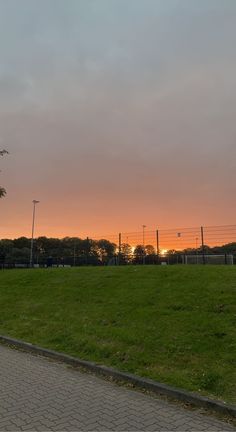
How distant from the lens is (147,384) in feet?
20.9

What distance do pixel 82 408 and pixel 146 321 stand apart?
4.16 m

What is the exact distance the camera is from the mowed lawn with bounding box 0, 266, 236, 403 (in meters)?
6.93

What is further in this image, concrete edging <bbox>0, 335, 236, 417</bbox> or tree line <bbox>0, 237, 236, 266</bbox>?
tree line <bbox>0, 237, 236, 266</bbox>

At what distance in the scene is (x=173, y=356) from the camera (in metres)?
7.43

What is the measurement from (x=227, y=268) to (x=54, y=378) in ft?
28.9

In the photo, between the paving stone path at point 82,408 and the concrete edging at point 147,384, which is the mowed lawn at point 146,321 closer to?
the concrete edging at point 147,384

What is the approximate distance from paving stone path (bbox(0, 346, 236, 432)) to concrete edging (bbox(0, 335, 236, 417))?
0.20 metres

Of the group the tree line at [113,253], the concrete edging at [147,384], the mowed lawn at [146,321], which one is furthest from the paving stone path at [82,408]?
the tree line at [113,253]

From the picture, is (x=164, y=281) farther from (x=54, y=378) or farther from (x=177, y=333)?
(x=54, y=378)

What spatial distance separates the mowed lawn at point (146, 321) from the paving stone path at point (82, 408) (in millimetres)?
623

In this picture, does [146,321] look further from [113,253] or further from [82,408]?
[113,253]

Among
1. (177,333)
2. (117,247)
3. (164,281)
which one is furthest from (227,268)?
(117,247)

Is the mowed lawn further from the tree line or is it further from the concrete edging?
the tree line

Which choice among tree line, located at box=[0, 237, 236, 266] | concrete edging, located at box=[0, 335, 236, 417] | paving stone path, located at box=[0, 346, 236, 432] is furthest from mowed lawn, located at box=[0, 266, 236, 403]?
tree line, located at box=[0, 237, 236, 266]
